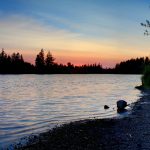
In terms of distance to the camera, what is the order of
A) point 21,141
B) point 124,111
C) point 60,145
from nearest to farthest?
point 60,145
point 21,141
point 124,111

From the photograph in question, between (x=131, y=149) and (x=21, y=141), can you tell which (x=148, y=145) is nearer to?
(x=131, y=149)

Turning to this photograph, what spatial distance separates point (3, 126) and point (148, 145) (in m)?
15.4

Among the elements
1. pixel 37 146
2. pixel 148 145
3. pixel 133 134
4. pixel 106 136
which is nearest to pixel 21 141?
pixel 37 146

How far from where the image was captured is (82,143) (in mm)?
20406

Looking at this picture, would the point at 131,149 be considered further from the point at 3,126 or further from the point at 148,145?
the point at 3,126

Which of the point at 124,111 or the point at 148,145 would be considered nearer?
the point at 148,145

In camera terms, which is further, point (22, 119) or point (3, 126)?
point (22, 119)

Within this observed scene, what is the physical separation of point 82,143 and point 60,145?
1.22m

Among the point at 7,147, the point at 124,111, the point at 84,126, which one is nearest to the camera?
the point at 7,147

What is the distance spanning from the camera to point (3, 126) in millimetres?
31453

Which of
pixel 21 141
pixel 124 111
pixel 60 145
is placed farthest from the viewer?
pixel 124 111

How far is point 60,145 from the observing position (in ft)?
66.2

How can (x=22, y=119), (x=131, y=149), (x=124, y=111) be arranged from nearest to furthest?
(x=131, y=149)
(x=22, y=119)
(x=124, y=111)

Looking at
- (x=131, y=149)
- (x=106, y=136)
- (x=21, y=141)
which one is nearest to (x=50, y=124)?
(x=21, y=141)
